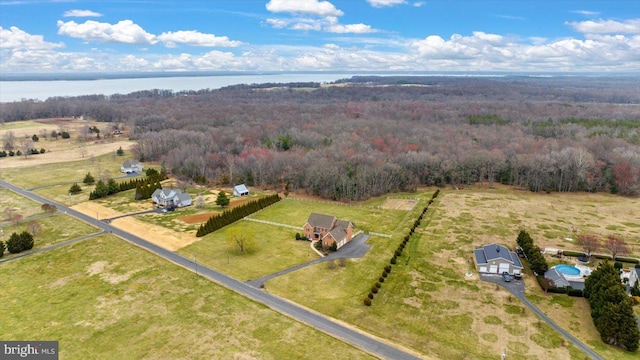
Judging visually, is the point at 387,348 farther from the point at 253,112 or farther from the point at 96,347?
the point at 253,112

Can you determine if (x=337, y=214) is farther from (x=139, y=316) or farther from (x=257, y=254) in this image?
(x=139, y=316)

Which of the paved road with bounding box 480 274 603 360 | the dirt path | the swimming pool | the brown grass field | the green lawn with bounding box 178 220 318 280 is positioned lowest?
the paved road with bounding box 480 274 603 360

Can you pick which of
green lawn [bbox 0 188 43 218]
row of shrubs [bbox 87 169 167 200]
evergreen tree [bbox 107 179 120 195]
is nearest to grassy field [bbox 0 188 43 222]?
green lawn [bbox 0 188 43 218]

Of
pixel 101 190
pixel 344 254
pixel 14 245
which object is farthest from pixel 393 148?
pixel 14 245

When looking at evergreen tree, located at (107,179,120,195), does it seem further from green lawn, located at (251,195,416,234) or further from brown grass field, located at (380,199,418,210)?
brown grass field, located at (380,199,418,210)

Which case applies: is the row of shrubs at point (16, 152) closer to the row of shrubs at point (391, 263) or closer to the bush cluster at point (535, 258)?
the row of shrubs at point (391, 263)

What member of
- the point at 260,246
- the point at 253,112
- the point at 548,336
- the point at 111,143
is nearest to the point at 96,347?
the point at 260,246
